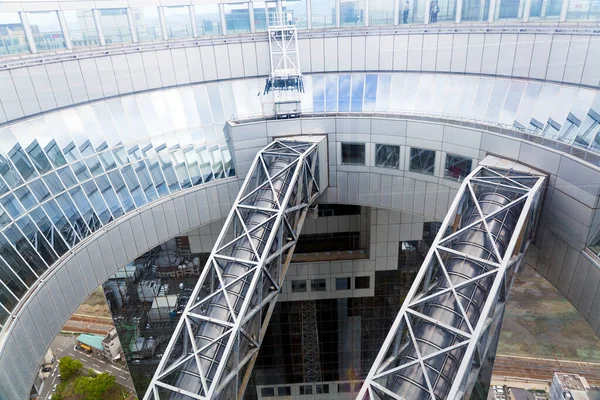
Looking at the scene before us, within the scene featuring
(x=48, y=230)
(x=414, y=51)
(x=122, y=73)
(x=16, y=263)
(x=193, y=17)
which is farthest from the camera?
(x=193, y=17)

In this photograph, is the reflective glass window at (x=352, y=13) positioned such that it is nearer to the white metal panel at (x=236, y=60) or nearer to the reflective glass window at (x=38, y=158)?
the white metal panel at (x=236, y=60)

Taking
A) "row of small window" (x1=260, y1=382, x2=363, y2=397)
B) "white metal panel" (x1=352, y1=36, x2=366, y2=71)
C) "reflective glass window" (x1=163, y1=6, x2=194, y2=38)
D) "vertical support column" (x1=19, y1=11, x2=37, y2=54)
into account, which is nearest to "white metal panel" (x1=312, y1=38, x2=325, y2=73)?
"white metal panel" (x1=352, y1=36, x2=366, y2=71)

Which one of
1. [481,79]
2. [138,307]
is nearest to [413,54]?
[481,79]

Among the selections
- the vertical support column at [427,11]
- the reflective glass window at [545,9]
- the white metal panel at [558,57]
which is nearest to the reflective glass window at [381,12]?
the vertical support column at [427,11]

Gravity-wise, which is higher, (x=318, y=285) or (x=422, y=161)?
(x=422, y=161)

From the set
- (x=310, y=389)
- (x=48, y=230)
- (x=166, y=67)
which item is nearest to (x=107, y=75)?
(x=166, y=67)

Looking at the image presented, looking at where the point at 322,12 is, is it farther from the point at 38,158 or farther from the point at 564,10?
the point at 38,158

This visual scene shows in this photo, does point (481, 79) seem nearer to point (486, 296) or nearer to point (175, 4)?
point (486, 296)

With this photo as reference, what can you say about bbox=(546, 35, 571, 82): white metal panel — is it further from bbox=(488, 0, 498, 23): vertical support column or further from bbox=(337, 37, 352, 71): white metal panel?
bbox=(337, 37, 352, 71): white metal panel
